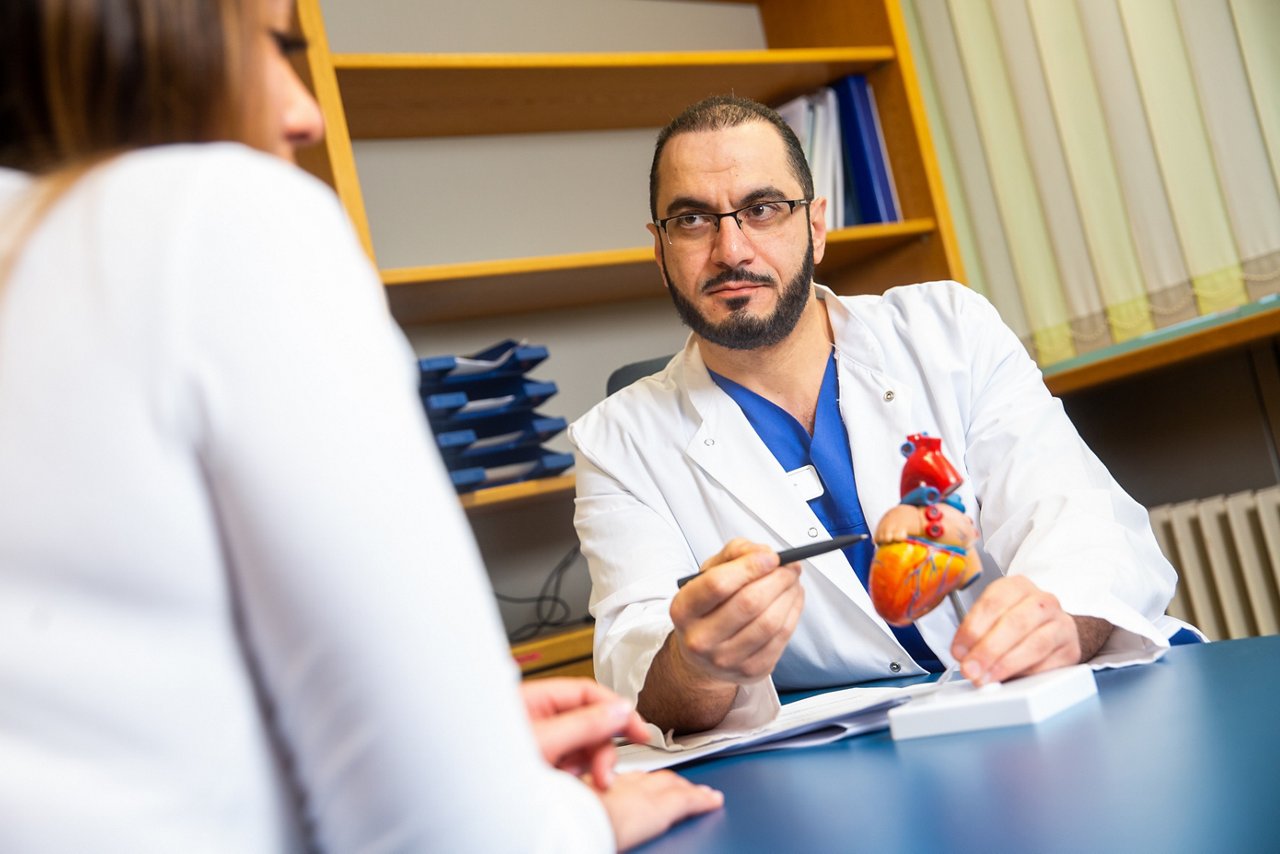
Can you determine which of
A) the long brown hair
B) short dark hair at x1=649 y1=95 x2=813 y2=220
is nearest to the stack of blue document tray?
short dark hair at x1=649 y1=95 x2=813 y2=220

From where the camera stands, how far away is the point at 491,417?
240 cm

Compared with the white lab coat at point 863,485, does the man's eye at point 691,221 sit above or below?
above

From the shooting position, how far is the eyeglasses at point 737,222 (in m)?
1.88

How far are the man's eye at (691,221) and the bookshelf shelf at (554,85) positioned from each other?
770 millimetres

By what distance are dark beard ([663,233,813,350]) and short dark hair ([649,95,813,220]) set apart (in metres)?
0.18

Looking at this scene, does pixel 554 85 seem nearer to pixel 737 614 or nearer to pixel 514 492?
pixel 514 492

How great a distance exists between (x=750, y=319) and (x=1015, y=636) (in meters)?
0.83

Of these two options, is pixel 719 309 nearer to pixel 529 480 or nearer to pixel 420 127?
pixel 529 480

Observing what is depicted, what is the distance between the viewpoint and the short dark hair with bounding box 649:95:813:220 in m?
1.89

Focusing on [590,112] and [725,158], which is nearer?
[725,158]

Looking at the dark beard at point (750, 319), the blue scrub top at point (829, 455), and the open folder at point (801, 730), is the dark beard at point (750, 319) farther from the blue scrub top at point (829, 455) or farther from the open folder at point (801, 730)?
the open folder at point (801, 730)

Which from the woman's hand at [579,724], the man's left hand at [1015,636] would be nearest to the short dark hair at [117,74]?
the woman's hand at [579,724]

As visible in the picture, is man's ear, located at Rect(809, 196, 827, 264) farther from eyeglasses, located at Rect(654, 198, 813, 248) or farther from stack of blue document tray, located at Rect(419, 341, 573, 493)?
stack of blue document tray, located at Rect(419, 341, 573, 493)

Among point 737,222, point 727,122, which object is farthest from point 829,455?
point 727,122
